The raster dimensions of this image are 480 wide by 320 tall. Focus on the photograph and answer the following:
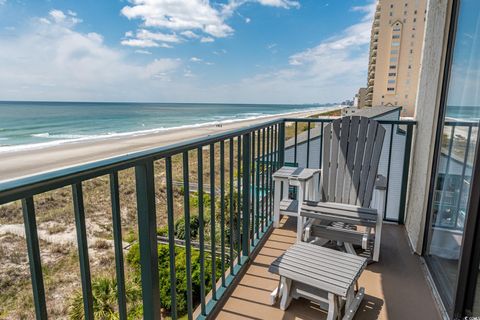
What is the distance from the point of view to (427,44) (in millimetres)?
2725

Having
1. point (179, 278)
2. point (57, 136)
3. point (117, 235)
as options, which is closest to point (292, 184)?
point (117, 235)

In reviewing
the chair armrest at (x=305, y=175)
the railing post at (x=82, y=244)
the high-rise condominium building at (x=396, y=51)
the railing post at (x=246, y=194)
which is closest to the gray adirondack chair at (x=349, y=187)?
the chair armrest at (x=305, y=175)

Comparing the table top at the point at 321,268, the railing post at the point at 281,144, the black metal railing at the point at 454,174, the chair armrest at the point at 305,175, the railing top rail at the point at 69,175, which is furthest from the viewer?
the railing post at the point at 281,144

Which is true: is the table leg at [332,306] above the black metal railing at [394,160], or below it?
below

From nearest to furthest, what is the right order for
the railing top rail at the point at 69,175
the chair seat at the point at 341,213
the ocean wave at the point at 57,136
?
the railing top rail at the point at 69,175, the chair seat at the point at 341,213, the ocean wave at the point at 57,136

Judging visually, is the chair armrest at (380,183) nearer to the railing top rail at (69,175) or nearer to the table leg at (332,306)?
the table leg at (332,306)

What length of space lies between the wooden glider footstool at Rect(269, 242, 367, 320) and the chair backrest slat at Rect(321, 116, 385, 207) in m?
0.90

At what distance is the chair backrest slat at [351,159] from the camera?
102 inches

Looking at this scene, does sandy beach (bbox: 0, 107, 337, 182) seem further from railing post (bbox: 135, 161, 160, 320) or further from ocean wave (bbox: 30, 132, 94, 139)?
railing post (bbox: 135, 161, 160, 320)

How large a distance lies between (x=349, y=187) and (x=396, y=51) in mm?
46665

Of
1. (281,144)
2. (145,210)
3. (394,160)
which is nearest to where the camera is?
(145,210)

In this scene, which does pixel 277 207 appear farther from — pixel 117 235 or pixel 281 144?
pixel 117 235

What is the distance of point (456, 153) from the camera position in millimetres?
1893

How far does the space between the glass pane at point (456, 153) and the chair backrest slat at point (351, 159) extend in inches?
19.5
